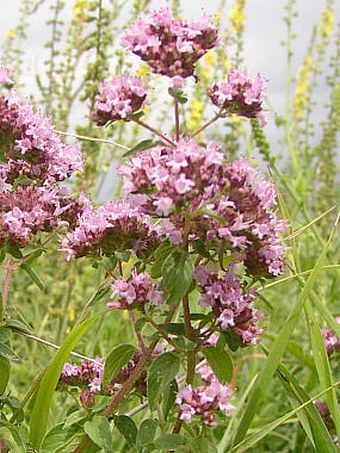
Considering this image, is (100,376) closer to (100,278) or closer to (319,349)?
(319,349)

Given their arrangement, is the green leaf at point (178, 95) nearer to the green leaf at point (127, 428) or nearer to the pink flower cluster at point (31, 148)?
the pink flower cluster at point (31, 148)

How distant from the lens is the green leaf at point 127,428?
3.87 ft

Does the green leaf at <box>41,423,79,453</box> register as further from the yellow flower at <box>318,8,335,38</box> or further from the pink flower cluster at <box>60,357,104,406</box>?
the yellow flower at <box>318,8,335,38</box>

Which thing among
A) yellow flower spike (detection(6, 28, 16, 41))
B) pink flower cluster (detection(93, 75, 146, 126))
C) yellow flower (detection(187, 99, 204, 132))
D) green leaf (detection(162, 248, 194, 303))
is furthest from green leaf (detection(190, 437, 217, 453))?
yellow flower spike (detection(6, 28, 16, 41))

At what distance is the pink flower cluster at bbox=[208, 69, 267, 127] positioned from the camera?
45.7 inches

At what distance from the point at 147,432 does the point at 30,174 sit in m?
0.52

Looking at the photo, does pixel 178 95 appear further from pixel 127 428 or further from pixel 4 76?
pixel 127 428

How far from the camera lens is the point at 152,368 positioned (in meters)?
1.09

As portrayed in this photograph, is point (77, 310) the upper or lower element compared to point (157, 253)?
lower

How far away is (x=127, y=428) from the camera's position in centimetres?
119

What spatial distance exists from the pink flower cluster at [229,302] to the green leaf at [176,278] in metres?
0.06

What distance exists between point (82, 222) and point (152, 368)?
0.92 ft

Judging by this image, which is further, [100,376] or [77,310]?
[77,310]

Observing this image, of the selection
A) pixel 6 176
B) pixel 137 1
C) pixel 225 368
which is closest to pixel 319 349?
pixel 225 368
